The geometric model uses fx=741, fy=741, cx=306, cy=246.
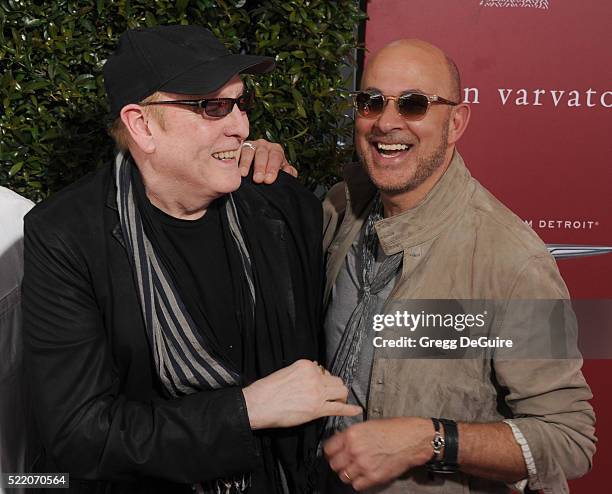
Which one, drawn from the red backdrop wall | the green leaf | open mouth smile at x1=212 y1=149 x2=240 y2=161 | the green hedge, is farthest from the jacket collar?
the green leaf

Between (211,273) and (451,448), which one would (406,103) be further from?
(451,448)

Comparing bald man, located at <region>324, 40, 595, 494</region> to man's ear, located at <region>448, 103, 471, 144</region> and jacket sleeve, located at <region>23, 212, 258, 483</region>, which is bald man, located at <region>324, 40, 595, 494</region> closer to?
man's ear, located at <region>448, 103, 471, 144</region>

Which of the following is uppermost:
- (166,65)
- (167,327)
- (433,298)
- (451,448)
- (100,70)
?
(100,70)

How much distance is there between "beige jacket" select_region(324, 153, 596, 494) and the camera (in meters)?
1.99

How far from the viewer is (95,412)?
1965 millimetres

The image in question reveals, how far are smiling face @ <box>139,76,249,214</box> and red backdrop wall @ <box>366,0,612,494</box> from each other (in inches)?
55.8

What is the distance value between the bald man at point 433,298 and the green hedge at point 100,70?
2.47ft

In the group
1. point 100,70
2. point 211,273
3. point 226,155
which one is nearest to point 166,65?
point 226,155

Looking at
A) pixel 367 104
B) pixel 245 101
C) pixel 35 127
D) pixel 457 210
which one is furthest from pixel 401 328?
pixel 35 127

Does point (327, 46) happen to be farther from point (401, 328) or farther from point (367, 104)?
point (401, 328)

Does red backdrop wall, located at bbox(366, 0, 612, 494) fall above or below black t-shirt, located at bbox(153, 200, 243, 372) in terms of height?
above

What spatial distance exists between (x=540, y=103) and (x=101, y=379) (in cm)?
247

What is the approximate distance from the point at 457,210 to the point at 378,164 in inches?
11.0

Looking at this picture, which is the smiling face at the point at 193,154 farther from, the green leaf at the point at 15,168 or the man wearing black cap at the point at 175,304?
the green leaf at the point at 15,168
